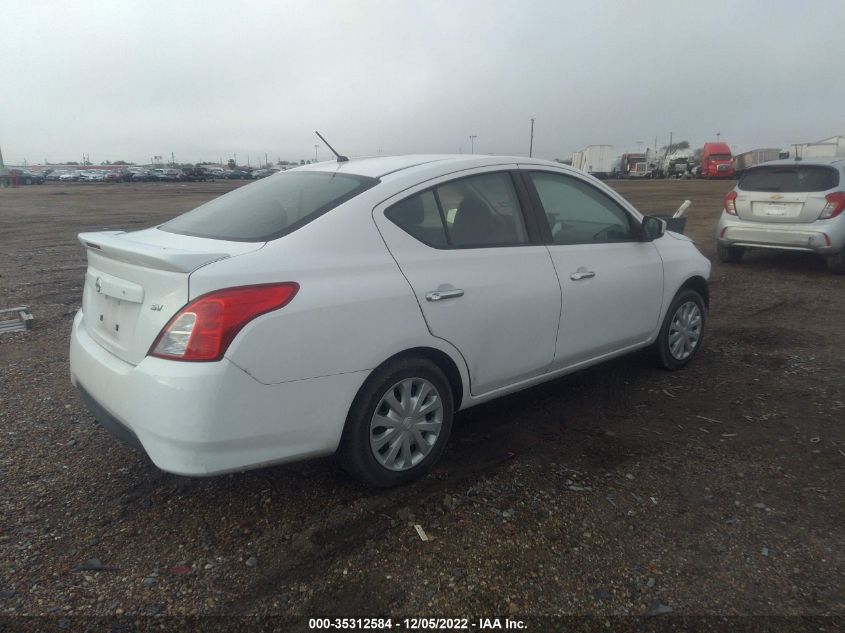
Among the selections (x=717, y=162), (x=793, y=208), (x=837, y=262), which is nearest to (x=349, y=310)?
(x=793, y=208)

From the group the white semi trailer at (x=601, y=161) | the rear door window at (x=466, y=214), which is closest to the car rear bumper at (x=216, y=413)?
the rear door window at (x=466, y=214)

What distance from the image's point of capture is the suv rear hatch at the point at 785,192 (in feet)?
27.2

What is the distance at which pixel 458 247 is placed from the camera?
3348 mm

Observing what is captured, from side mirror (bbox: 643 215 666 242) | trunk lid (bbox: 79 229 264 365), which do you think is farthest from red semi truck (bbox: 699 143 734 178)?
trunk lid (bbox: 79 229 264 365)

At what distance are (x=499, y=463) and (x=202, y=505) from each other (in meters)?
1.57

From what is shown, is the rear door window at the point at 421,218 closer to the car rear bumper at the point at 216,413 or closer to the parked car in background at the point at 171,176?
the car rear bumper at the point at 216,413

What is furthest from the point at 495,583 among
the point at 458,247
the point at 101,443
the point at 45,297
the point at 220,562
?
the point at 45,297

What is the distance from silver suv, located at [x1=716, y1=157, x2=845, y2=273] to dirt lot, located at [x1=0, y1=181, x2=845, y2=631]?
4493 millimetres

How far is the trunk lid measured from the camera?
2.60m

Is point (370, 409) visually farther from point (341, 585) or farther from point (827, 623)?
point (827, 623)

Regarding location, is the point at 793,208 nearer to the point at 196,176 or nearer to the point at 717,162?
the point at 717,162

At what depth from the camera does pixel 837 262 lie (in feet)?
27.9

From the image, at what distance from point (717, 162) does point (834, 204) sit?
138ft

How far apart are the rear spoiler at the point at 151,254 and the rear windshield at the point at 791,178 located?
841 centimetres
